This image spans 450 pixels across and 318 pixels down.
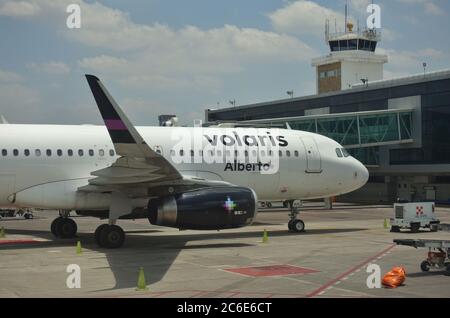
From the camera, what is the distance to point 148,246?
68.8ft

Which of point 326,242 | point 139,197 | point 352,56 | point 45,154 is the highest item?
point 352,56

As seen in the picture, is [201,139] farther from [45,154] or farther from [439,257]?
[439,257]

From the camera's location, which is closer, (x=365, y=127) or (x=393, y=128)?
(x=393, y=128)

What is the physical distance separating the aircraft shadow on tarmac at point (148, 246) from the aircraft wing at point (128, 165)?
2.03 meters

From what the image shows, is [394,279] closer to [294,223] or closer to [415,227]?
[294,223]

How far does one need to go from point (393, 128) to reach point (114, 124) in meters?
41.5

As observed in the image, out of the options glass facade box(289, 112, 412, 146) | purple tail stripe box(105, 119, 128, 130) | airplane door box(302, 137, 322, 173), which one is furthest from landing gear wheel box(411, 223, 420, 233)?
glass facade box(289, 112, 412, 146)

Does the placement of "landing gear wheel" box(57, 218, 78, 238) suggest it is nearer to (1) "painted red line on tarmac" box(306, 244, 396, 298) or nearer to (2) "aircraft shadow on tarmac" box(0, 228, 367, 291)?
(2) "aircraft shadow on tarmac" box(0, 228, 367, 291)

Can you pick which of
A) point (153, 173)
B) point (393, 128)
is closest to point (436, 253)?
point (153, 173)

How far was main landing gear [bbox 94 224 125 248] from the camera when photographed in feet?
65.1

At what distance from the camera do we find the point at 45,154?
830 inches

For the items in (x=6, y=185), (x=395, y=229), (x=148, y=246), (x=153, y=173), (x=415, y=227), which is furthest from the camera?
(x=395, y=229)
